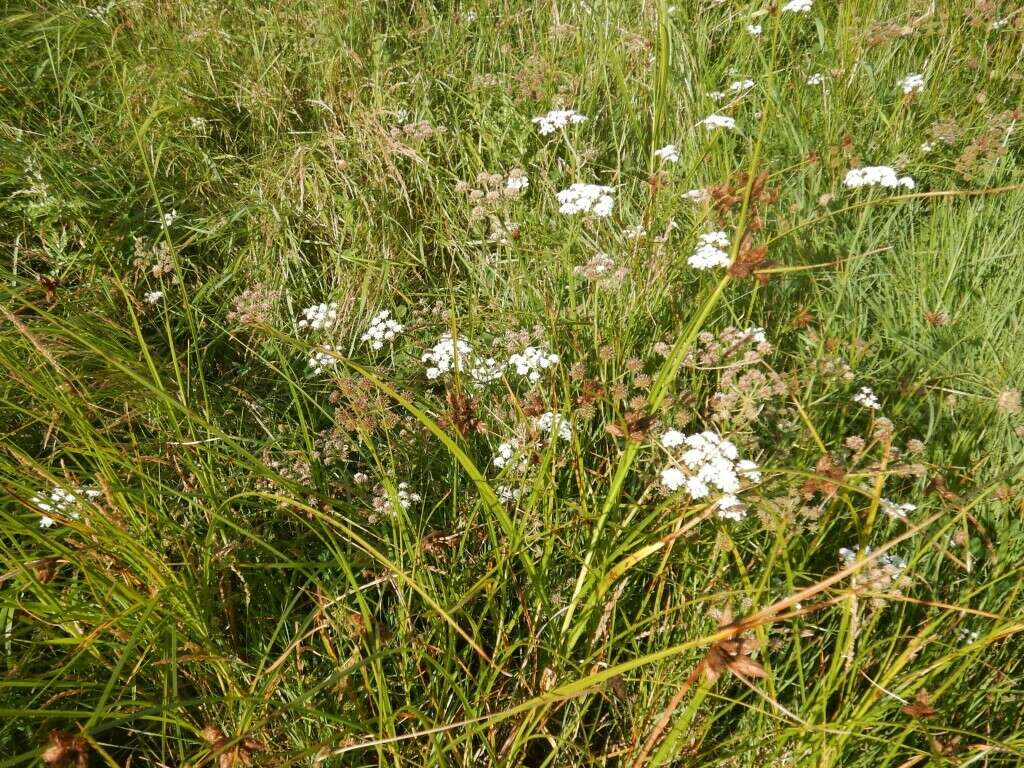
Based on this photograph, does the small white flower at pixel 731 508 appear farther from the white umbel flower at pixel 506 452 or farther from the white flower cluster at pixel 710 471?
the white umbel flower at pixel 506 452

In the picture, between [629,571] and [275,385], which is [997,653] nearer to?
[629,571]

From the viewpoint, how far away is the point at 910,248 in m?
2.45

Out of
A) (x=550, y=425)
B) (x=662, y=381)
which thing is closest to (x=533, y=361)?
(x=550, y=425)

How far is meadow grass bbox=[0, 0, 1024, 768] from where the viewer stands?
4.99 feet

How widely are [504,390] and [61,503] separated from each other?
45.2 inches

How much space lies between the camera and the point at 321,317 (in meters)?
2.41

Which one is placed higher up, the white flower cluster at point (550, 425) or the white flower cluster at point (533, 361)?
the white flower cluster at point (533, 361)

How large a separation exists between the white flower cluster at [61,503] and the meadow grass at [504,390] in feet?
0.14

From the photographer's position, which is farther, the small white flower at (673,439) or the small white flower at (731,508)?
the small white flower at (673,439)

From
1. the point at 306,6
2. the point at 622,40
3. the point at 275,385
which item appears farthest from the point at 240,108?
the point at 622,40

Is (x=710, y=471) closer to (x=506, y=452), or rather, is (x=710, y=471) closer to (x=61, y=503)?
(x=506, y=452)

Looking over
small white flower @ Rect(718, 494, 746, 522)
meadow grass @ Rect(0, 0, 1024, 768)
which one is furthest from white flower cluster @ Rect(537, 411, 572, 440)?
small white flower @ Rect(718, 494, 746, 522)

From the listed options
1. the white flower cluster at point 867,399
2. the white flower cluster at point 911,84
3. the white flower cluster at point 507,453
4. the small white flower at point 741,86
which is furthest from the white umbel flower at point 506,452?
the white flower cluster at point 911,84

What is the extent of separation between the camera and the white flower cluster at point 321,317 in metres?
2.40
